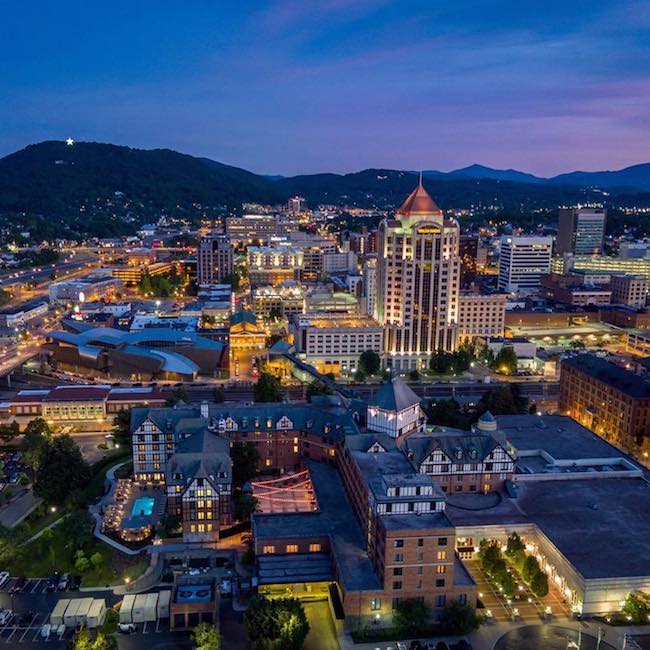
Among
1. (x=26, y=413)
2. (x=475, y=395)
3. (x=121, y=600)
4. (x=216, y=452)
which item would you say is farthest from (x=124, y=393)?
(x=475, y=395)

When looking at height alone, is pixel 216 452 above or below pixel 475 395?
above

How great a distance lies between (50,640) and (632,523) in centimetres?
4722

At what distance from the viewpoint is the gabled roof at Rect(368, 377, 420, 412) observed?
214ft

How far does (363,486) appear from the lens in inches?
2109

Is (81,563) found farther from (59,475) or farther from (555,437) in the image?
(555,437)

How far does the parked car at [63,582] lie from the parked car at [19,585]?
279cm

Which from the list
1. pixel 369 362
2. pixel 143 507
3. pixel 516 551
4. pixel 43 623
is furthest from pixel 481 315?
pixel 43 623

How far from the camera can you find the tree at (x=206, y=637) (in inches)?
1647

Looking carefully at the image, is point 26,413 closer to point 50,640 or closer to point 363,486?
point 50,640

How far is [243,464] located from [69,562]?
60.5 feet

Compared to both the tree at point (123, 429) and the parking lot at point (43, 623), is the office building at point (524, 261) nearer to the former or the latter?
the tree at point (123, 429)

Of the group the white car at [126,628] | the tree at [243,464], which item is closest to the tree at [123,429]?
the tree at [243,464]

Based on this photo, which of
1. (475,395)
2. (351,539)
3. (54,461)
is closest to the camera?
(351,539)

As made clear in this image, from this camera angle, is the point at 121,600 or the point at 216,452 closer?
the point at 121,600
